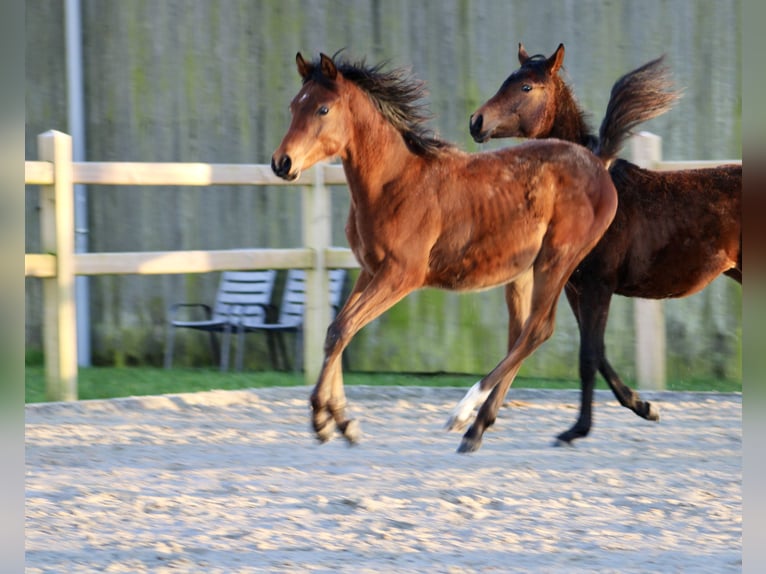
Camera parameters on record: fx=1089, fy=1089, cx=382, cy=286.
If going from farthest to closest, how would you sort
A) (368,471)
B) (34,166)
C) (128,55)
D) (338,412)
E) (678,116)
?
(128,55) → (678,116) → (34,166) → (338,412) → (368,471)

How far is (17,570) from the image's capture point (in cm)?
70

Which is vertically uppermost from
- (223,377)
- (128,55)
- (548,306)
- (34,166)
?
(128,55)

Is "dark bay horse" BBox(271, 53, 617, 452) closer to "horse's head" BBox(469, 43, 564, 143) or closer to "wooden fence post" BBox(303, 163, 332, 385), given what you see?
"horse's head" BBox(469, 43, 564, 143)

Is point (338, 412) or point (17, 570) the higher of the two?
point (17, 570)

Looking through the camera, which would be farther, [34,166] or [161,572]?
[34,166]

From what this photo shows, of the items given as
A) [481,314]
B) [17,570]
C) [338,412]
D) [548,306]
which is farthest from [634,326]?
[17,570]

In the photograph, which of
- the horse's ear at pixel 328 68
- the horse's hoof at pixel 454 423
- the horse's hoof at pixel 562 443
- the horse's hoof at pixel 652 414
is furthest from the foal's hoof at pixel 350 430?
the horse's hoof at pixel 652 414

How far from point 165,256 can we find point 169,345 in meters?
1.75

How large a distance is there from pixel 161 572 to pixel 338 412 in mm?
1980

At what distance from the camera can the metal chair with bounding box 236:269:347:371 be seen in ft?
26.0

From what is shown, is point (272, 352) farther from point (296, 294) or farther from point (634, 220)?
point (634, 220)

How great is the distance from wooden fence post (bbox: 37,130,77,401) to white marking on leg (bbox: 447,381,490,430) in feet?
8.33

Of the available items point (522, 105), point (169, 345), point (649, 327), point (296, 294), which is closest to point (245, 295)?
point (296, 294)

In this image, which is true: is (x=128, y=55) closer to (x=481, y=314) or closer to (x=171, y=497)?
(x=481, y=314)
